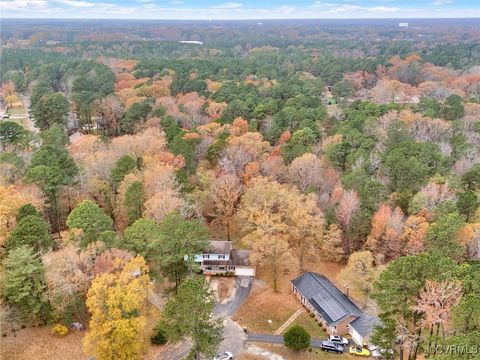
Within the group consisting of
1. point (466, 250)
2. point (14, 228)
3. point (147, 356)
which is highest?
point (14, 228)

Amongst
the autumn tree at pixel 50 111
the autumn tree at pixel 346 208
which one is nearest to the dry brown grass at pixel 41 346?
the autumn tree at pixel 346 208

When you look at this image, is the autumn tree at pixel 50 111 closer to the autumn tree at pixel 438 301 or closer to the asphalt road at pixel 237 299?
the asphalt road at pixel 237 299

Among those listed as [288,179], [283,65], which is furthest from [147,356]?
[283,65]

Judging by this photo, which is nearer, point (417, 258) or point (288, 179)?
point (417, 258)

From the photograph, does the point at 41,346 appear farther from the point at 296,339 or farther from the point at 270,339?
the point at 296,339

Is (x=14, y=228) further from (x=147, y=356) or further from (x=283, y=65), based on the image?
(x=283, y=65)

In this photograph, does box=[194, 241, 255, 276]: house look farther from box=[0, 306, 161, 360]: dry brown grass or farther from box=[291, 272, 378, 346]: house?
box=[0, 306, 161, 360]: dry brown grass
